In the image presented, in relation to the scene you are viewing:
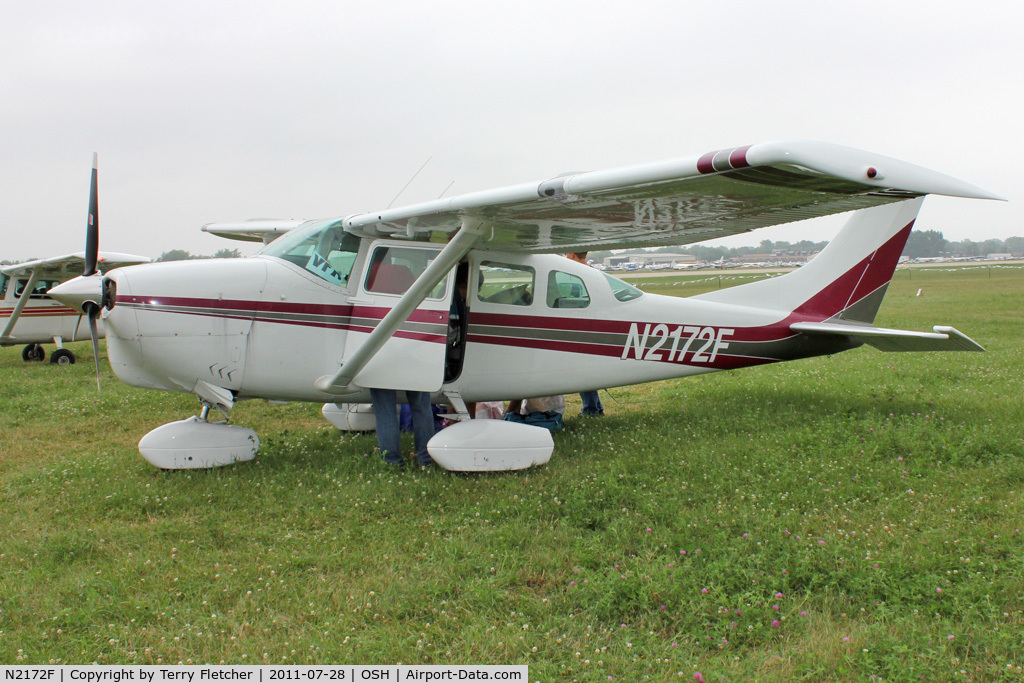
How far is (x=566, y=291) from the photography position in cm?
688

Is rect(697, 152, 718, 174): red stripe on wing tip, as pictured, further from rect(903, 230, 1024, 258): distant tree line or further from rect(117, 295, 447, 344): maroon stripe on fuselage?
rect(903, 230, 1024, 258): distant tree line

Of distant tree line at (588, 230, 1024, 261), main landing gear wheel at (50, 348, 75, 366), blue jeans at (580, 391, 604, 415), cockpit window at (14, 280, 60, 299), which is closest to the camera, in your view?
blue jeans at (580, 391, 604, 415)

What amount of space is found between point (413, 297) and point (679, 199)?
2.14m

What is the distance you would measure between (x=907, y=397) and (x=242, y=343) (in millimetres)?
6957

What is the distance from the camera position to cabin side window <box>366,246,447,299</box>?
6.04 m

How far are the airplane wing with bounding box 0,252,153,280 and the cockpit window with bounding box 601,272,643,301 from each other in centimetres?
1085

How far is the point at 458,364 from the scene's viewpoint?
659 centimetres

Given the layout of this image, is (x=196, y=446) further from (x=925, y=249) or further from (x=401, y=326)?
(x=925, y=249)

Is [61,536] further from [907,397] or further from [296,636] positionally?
[907,397]

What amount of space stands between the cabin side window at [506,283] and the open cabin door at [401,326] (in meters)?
0.54

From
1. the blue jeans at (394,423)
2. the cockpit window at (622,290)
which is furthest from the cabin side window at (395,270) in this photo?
the cockpit window at (622,290)

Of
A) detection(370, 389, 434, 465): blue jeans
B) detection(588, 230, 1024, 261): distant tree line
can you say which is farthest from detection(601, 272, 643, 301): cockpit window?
detection(588, 230, 1024, 261): distant tree line

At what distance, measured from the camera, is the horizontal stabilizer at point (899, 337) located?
21.7ft

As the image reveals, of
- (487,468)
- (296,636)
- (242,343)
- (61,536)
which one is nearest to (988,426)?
(487,468)
